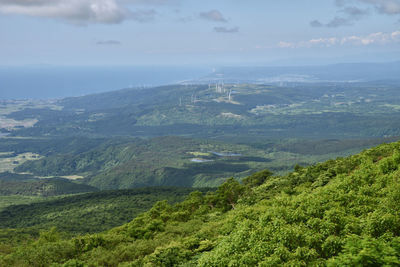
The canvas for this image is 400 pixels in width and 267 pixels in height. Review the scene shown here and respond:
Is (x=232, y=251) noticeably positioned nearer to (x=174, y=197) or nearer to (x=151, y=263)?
(x=151, y=263)

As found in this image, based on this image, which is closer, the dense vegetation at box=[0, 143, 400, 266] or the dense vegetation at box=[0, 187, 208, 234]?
the dense vegetation at box=[0, 143, 400, 266]

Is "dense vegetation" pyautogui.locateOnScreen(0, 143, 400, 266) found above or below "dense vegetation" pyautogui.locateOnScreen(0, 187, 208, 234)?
above

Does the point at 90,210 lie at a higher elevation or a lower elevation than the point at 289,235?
lower

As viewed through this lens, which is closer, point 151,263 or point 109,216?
point 151,263

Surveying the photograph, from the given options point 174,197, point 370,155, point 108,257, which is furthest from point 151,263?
point 174,197

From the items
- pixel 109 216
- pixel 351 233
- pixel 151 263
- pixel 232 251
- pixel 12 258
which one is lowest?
pixel 109 216
